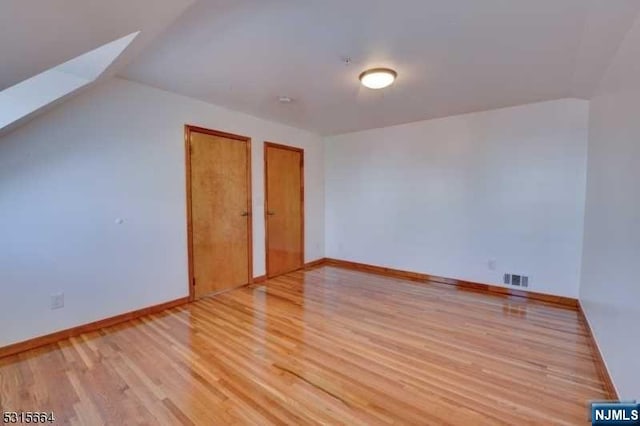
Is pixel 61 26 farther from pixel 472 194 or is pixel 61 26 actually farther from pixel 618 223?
pixel 472 194

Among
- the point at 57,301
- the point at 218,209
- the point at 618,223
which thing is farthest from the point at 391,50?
the point at 57,301

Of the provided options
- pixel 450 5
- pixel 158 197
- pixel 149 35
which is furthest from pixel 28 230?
pixel 450 5

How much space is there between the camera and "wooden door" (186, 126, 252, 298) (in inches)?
133

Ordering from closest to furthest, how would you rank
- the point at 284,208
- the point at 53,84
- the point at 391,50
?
the point at 53,84 → the point at 391,50 → the point at 284,208

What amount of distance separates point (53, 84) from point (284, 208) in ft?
9.67

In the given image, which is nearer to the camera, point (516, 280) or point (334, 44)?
point (334, 44)

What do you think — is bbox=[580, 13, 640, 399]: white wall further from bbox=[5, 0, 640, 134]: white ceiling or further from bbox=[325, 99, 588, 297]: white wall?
bbox=[325, 99, 588, 297]: white wall

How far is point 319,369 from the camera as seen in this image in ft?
6.71

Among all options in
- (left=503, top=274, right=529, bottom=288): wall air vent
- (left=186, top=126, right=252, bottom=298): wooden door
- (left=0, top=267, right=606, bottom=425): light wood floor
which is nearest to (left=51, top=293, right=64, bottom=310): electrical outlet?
(left=0, top=267, right=606, bottom=425): light wood floor

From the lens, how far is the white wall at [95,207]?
2268 mm

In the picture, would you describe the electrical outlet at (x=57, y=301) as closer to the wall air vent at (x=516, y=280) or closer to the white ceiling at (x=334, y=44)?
the white ceiling at (x=334, y=44)

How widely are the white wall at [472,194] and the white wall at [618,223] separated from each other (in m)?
0.62

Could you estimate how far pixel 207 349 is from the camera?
7.56 feet

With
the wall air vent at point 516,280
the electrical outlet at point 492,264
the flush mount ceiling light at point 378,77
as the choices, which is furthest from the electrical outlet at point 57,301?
the wall air vent at point 516,280
